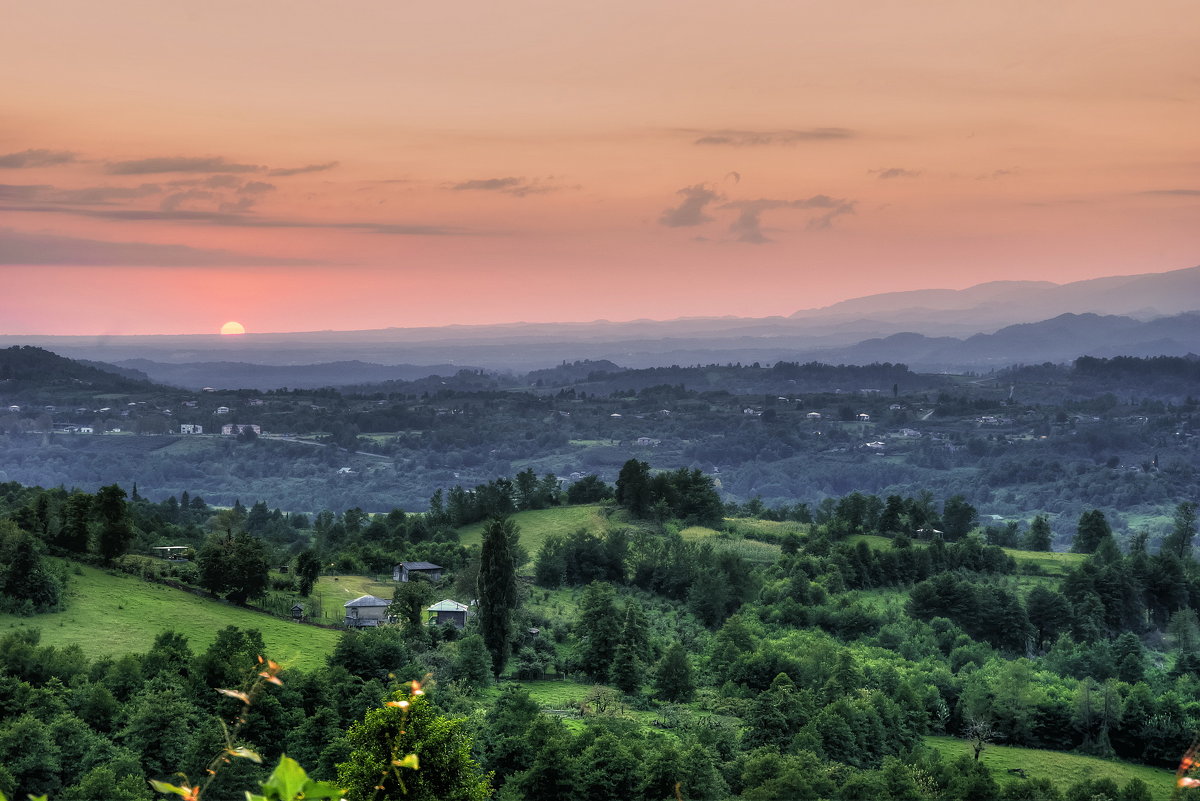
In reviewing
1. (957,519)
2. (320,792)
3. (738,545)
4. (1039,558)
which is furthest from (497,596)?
(957,519)

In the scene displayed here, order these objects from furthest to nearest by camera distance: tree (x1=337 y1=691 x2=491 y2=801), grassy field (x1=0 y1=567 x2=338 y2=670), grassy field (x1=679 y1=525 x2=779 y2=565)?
grassy field (x1=679 y1=525 x2=779 y2=565), grassy field (x1=0 y1=567 x2=338 y2=670), tree (x1=337 y1=691 x2=491 y2=801)

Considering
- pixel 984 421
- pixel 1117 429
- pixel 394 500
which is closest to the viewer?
pixel 394 500

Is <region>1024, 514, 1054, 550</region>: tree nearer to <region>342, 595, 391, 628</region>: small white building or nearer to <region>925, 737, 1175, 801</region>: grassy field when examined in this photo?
<region>925, 737, 1175, 801</region>: grassy field

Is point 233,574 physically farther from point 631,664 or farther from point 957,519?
point 957,519

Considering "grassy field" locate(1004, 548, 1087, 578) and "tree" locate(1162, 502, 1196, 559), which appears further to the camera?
"tree" locate(1162, 502, 1196, 559)

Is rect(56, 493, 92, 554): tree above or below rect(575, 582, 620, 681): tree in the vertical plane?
above

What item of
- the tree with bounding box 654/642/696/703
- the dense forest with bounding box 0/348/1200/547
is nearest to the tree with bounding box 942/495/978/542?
the tree with bounding box 654/642/696/703

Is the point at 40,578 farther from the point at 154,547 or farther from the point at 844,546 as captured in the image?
the point at 844,546

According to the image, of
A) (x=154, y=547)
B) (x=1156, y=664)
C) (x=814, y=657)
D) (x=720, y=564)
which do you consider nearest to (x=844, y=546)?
(x=720, y=564)
